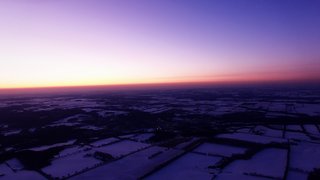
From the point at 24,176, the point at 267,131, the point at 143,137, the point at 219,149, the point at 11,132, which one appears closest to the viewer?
the point at 24,176

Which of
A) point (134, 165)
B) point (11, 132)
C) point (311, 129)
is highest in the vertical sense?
point (134, 165)

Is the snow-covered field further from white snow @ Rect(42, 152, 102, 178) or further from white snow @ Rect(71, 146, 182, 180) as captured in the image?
white snow @ Rect(71, 146, 182, 180)

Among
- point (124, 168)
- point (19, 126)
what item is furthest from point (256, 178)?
point (19, 126)

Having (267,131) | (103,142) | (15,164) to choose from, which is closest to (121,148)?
(103,142)

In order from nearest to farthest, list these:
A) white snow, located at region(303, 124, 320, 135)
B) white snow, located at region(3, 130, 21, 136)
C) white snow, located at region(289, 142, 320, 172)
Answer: white snow, located at region(289, 142, 320, 172) → white snow, located at region(303, 124, 320, 135) → white snow, located at region(3, 130, 21, 136)

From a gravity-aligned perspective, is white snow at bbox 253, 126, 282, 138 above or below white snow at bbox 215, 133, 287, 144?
below

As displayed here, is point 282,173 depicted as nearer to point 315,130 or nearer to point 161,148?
point 161,148

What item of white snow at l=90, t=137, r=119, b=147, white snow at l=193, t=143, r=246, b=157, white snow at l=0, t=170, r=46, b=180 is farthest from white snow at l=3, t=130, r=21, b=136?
white snow at l=193, t=143, r=246, b=157

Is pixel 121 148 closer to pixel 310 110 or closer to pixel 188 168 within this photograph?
pixel 188 168
